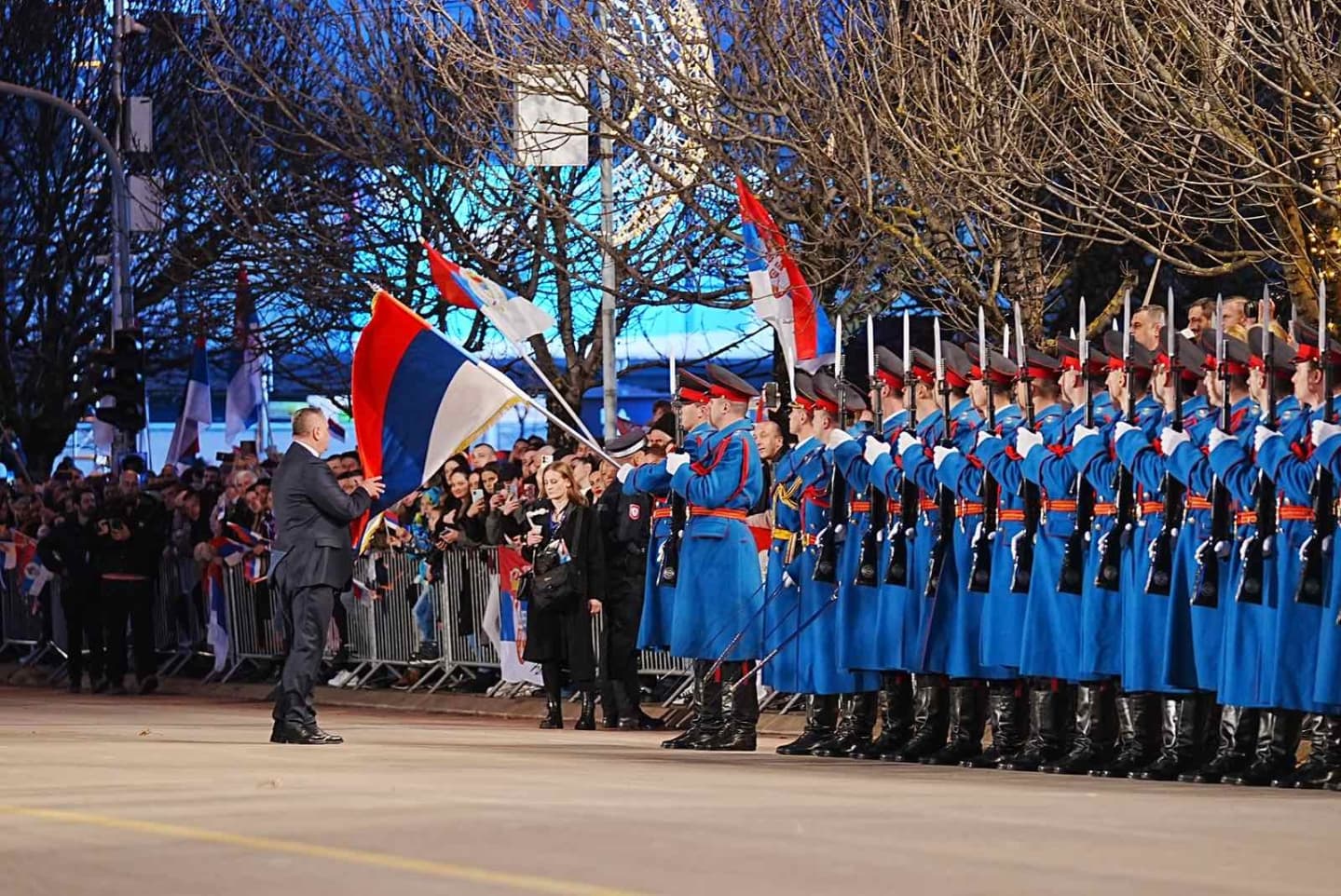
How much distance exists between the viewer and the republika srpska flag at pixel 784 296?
18.4 metres

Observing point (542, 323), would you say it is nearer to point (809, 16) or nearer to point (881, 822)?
point (809, 16)

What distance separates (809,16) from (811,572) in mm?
4766

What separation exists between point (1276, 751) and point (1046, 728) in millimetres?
1444

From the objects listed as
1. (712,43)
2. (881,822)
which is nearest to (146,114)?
(712,43)

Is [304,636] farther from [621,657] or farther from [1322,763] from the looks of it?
[1322,763]

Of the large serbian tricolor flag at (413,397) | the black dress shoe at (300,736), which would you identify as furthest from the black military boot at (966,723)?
the large serbian tricolor flag at (413,397)

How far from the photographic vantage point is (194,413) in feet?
104

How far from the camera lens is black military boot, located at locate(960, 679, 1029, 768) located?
45.9ft

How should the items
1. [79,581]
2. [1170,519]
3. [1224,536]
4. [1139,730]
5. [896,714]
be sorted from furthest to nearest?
[79,581] < [896,714] < [1139,730] < [1170,519] < [1224,536]

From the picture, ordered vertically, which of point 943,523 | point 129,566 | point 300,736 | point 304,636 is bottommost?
point 300,736

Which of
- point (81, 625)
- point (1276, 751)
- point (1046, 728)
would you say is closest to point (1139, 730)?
point (1046, 728)

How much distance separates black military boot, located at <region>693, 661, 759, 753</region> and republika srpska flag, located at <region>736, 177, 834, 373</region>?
3.40m

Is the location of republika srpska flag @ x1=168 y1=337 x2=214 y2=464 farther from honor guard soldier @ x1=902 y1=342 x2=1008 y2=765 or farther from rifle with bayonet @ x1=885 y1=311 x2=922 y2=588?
honor guard soldier @ x1=902 y1=342 x2=1008 y2=765

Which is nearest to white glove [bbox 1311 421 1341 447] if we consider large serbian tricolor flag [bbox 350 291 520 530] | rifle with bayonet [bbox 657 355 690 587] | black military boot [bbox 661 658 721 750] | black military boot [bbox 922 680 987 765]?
black military boot [bbox 922 680 987 765]
